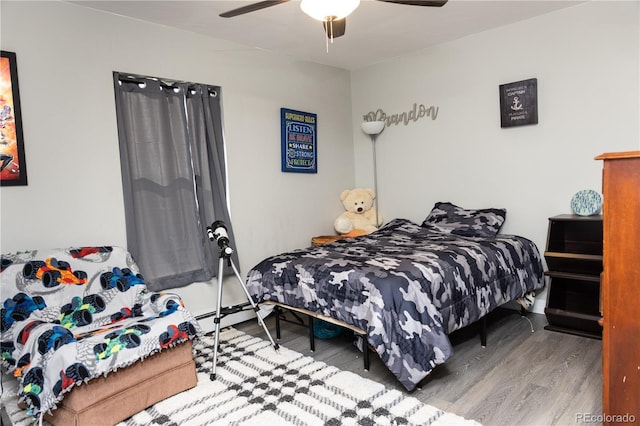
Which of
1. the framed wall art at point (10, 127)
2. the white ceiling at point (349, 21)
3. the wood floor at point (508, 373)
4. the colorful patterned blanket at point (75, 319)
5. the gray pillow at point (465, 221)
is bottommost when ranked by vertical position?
the wood floor at point (508, 373)

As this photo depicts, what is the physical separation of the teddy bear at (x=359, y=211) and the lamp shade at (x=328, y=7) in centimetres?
259

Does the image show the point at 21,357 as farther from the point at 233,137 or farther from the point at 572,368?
the point at 572,368

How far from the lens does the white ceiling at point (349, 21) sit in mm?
2883

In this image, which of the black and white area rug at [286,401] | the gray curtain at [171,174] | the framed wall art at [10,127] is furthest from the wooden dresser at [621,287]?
the framed wall art at [10,127]

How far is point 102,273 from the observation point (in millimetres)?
2605

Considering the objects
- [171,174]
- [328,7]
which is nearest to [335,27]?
[328,7]

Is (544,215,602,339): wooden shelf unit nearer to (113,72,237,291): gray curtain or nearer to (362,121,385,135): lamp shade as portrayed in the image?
(362,121,385,135): lamp shade

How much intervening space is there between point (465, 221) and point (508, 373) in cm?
145

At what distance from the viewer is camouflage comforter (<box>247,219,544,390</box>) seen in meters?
2.18

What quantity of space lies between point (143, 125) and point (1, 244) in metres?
1.18

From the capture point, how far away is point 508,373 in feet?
8.01

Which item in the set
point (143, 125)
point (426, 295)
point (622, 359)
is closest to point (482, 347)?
point (426, 295)

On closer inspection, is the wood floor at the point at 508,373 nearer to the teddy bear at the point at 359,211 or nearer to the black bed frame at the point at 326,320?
the black bed frame at the point at 326,320

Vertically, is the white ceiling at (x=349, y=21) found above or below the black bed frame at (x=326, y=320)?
above
